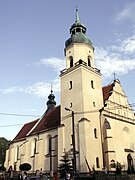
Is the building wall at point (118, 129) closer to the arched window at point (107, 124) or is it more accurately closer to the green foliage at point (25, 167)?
the arched window at point (107, 124)

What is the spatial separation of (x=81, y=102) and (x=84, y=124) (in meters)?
3.53

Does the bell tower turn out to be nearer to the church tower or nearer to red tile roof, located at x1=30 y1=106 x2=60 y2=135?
the church tower

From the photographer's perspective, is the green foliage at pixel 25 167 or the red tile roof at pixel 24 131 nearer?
the green foliage at pixel 25 167

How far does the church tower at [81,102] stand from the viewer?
31.3 m

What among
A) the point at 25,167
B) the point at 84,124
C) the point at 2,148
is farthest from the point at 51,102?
the point at 84,124

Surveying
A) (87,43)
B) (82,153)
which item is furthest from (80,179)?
(87,43)

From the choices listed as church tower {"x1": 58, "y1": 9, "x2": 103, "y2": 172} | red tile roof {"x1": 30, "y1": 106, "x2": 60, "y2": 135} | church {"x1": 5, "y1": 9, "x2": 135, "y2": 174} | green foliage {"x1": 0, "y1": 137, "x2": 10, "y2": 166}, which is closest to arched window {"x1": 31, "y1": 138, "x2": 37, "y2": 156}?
church {"x1": 5, "y1": 9, "x2": 135, "y2": 174}

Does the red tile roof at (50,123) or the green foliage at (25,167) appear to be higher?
the red tile roof at (50,123)

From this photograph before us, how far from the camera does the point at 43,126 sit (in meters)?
43.5

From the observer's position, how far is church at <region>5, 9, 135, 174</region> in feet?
104

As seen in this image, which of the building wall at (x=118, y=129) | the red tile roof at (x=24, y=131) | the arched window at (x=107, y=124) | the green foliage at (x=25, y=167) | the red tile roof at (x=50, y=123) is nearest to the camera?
the building wall at (x=118, y=129)

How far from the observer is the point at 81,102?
34.0m

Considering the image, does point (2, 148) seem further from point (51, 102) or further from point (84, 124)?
point (84, 124)

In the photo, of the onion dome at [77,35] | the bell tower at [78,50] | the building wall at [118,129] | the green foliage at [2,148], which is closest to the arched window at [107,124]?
the building wall at [118,129]
